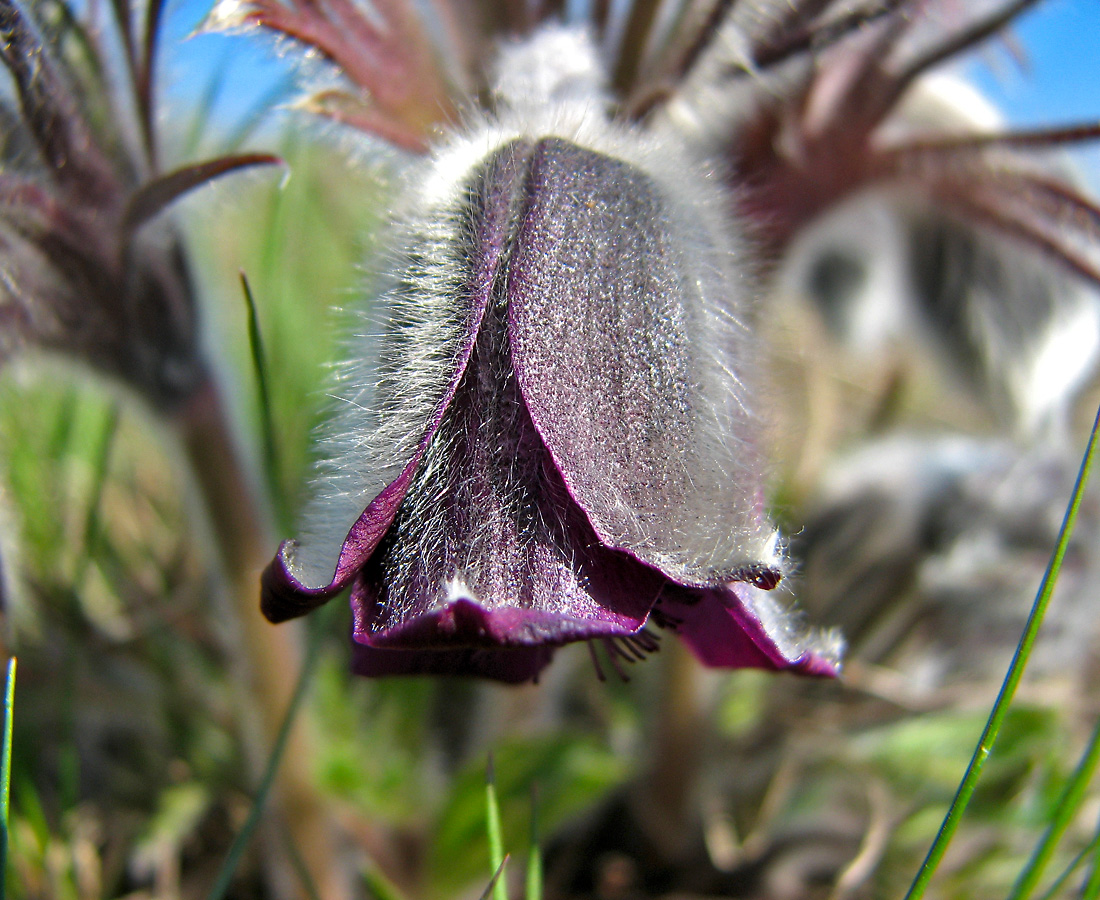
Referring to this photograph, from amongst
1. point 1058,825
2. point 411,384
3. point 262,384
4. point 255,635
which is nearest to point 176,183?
point 262,384

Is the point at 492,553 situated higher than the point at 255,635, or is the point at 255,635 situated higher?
the point at 492,553

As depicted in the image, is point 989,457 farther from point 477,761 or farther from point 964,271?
point 477,761

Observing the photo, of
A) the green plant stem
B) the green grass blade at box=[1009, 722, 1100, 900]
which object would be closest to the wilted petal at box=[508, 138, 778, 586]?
the green grass blade at box=[1009, 722, 1100, 900]

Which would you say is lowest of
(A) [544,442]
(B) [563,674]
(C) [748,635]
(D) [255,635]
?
(B) [563,674]

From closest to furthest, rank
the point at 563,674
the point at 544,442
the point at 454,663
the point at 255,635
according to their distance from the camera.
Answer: the point at 544,442 < the point at 454,663 < the point at 255,635 < the point at 563,674

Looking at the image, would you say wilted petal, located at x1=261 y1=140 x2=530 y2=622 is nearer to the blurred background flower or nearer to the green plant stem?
the blurred background flower

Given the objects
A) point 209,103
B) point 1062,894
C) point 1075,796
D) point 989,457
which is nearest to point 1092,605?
point 989,457

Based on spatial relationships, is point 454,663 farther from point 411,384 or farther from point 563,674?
point 563,674
